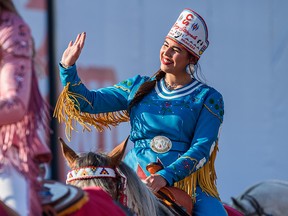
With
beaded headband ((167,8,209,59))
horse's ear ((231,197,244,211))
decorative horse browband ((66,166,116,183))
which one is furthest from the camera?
horse's ear ((231,197,244,211))

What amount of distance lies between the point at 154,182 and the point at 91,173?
0.50m

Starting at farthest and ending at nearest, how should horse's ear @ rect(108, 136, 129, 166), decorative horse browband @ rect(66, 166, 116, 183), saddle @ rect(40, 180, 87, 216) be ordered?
horse's ear @ rect(108, 136, 129, 166) < decorative horse browband @ rect(66, 166, 116, 183) < saddle @ rect(40, 180, 87, 216)

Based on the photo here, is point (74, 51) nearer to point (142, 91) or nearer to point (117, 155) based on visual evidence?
point (142, 91)

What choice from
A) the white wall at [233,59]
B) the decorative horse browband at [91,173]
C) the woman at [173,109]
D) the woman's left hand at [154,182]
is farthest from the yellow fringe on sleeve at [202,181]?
the white wall at [233,59]

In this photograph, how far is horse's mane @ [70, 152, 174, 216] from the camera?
3703 millimetres

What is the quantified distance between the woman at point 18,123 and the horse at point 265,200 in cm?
391

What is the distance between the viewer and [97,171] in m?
3.70

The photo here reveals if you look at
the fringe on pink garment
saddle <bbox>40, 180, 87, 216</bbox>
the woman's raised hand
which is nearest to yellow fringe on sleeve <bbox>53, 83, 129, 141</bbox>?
the woman's raised hand

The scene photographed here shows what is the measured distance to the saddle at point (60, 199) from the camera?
2963 mm

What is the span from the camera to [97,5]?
23.8 feet

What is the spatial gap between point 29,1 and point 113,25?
0.86 meters

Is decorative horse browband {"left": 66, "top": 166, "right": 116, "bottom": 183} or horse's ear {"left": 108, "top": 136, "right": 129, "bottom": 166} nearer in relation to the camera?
decorative horse browband {"left": 66, "top": 166, "right": 116, "bottom": 183}

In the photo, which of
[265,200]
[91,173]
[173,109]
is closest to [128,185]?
[91,173]

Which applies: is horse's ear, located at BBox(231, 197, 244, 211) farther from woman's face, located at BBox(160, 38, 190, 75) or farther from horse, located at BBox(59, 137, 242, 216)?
horse, located at BBox(59, 137, 242, 216)
